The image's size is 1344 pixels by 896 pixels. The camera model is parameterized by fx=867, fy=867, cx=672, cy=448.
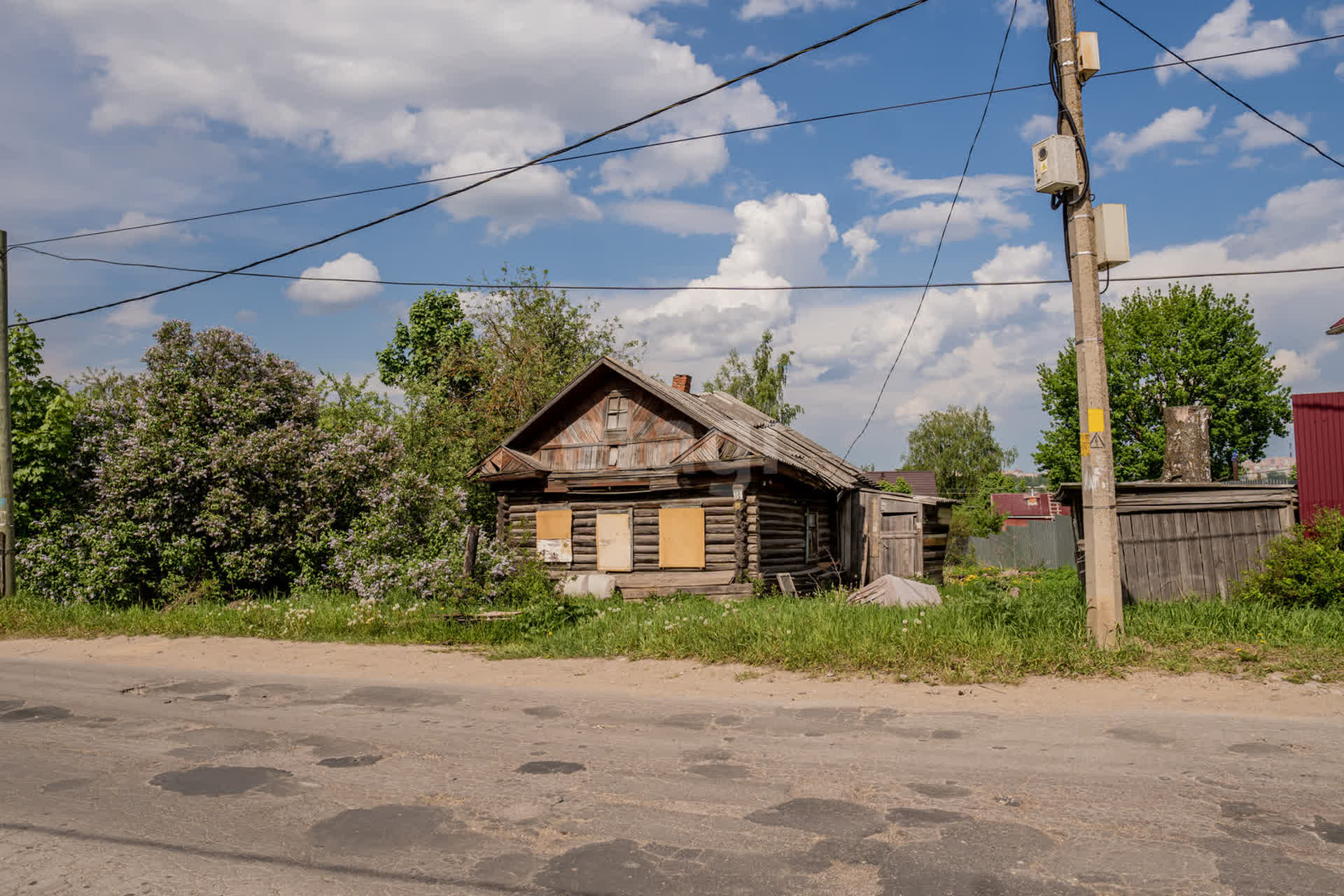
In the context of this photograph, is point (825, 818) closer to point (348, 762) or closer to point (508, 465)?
point (348, 762)

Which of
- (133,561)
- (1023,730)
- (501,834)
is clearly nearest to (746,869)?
(501,834)

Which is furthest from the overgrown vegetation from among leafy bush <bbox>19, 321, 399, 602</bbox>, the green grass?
the green grass

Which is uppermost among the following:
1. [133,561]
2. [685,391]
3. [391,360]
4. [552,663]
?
[391,360]

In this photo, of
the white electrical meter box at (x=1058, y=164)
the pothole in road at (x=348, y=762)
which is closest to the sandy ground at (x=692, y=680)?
the pothole in road at (x=348, y=762)

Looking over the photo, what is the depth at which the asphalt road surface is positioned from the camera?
14.0 ft

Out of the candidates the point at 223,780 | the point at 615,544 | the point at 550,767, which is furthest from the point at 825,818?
the point at 615,544

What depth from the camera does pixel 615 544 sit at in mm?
19141

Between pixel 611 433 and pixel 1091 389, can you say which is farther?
pixel 611 433

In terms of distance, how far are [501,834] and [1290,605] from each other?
1141cm

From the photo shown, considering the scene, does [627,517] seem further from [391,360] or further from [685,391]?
[391,360]

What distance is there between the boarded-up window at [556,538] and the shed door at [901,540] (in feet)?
26.8

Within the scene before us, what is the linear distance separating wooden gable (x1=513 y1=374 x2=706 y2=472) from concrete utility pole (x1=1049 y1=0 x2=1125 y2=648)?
962 centimetres

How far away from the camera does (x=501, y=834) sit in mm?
4852

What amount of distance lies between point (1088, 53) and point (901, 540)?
1406cm
